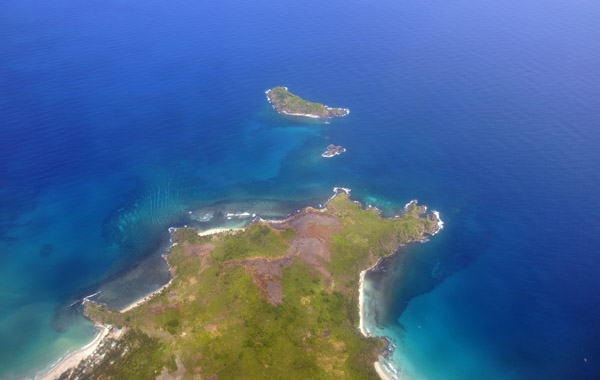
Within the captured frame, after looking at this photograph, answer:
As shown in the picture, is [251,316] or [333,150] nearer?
[251,316]

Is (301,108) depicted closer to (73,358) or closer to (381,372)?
(381,372)

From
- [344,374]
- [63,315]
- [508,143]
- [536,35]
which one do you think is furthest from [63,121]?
[536,35]

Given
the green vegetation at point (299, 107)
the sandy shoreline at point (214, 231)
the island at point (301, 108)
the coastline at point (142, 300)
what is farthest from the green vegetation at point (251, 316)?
the green vegetation at point (299, 107)

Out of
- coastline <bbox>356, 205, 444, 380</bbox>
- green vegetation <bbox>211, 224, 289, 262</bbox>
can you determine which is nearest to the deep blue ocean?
coastline <bbox>356, 205, 444, 380</bbox>

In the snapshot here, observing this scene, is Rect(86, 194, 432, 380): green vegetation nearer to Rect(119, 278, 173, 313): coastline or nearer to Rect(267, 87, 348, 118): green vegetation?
Rect(119, 278, 173, 313): coastline

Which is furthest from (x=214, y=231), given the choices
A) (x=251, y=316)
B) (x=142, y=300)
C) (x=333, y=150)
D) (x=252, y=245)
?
(x=333, y=150)

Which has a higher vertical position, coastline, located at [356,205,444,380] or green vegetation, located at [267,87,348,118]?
green vegetation, located at [267,87,348,118]

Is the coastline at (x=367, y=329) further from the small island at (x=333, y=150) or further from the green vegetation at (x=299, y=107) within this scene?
the green vegetation at (x=299, y=107)
